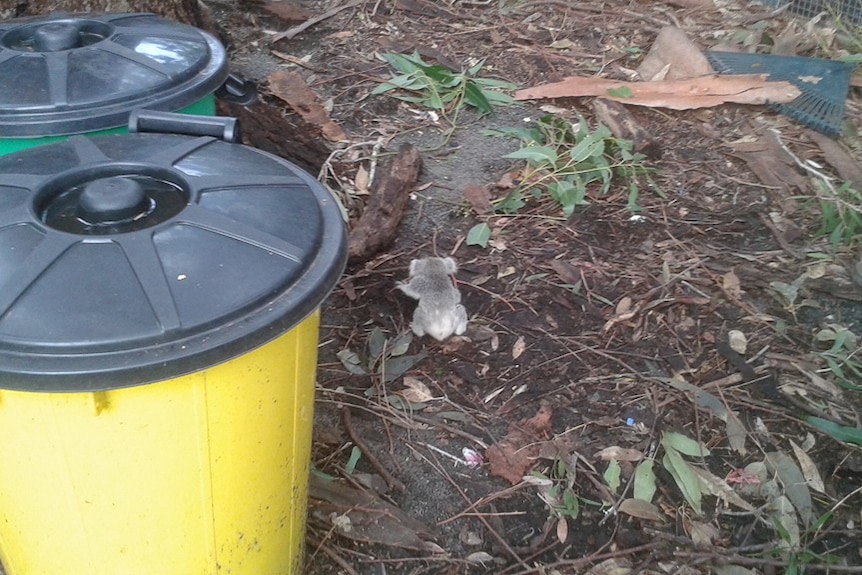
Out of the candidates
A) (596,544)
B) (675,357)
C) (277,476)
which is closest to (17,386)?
(277,476)

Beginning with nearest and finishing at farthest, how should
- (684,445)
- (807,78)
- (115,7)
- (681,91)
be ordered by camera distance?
(684,445)
(115,7)
(681,91)
(807,78)

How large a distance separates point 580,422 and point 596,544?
457 mm

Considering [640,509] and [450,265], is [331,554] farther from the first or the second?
[450,265]

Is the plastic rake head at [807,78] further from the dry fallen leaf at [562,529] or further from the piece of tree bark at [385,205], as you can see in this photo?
the dry fallen leaf at [562,529]

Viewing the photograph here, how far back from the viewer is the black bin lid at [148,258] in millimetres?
1238

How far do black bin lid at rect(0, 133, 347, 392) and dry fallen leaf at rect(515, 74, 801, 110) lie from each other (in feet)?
10.00

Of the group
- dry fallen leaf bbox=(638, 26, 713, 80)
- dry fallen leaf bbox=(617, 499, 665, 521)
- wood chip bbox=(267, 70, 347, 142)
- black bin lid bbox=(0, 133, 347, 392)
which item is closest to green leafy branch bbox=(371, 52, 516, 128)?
wood chip bbox=(267, 70, 347, 142)

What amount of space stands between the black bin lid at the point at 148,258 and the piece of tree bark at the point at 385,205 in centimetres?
135

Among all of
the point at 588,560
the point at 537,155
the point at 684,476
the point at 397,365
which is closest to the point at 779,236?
the point at 537,155

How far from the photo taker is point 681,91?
454 centimetres

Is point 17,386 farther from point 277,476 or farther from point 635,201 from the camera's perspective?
point 635,201

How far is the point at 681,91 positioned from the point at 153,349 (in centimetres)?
398

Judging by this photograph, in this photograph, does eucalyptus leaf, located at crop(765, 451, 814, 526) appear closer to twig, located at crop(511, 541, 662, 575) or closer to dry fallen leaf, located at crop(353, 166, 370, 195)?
twig, located at crop(511, 541, 662, 575)

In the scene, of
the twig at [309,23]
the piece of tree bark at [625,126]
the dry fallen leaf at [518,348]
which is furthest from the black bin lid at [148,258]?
the twig at [309,23]
